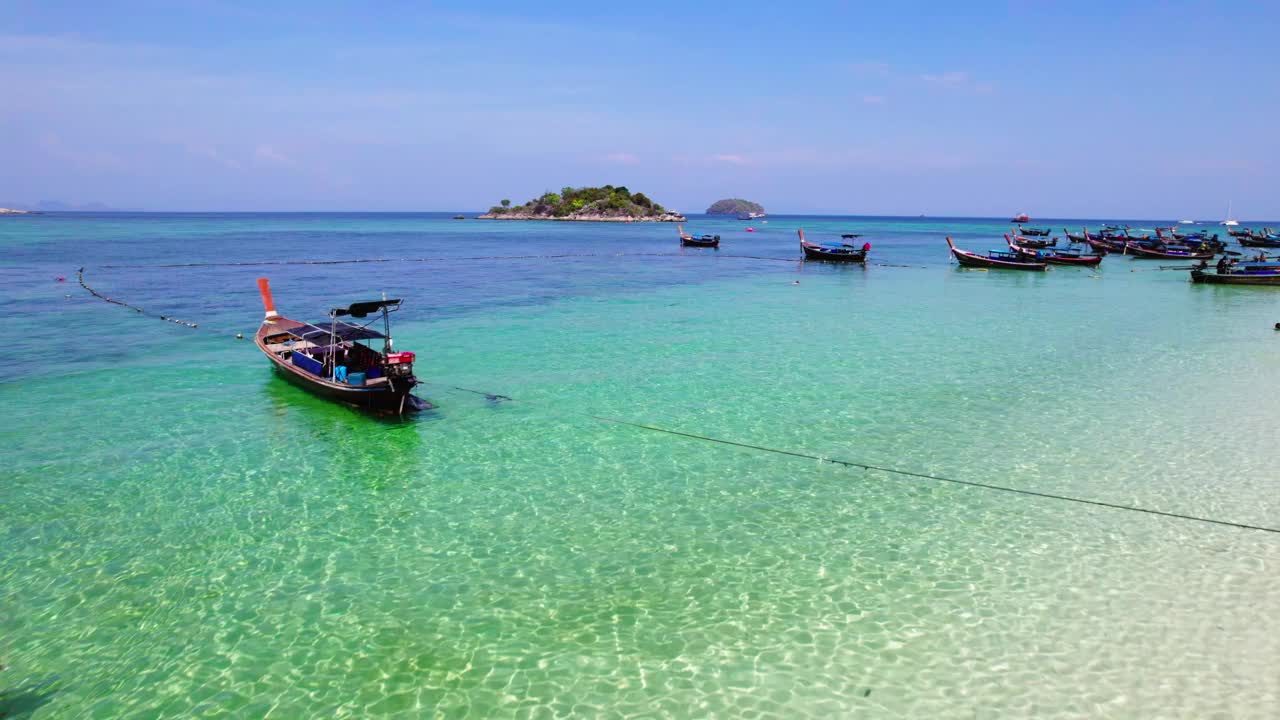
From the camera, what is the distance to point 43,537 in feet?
34.7

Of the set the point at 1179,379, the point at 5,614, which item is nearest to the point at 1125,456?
the point at 1179,379

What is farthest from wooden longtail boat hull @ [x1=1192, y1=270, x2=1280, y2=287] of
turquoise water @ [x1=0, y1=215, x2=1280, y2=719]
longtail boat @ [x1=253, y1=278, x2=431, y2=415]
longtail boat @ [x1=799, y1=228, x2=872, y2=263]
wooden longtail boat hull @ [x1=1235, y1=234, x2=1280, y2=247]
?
longtail boat @ [x1=253, y1=278, x2=431, y2=415]

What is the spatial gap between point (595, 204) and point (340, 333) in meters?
170

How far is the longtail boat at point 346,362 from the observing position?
1594 centimetres

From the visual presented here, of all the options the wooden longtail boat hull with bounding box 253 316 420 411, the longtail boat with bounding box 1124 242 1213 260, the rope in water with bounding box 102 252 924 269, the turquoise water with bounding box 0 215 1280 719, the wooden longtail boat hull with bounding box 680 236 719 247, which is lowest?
the turquoise water with bounding box 0 215 1280 719

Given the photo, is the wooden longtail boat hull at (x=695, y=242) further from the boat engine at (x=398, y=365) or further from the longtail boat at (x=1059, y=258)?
the boat engine at (x=398, y=365)

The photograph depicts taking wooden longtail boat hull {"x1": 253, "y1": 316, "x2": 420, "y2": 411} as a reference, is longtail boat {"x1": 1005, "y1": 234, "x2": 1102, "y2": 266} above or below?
above

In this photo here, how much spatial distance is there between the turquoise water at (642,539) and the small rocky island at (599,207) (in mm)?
160938

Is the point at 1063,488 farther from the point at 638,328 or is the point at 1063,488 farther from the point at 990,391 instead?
the point at 638,328

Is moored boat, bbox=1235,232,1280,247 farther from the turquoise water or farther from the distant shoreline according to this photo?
the distant shoreline

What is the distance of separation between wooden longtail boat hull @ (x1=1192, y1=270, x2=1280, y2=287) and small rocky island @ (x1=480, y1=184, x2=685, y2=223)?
138828 millimetres

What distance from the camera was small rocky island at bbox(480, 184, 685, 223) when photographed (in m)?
181

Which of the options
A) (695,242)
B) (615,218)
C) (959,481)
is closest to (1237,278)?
(959,481)

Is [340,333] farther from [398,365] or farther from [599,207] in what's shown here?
[599,207]
